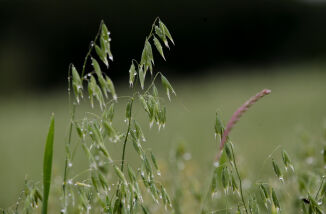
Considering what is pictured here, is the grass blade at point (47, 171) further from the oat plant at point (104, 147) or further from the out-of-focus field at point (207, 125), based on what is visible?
the out-of-focus field at point (207, 125)

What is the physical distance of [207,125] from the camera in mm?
7219

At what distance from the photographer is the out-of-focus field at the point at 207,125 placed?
4273 millimetres

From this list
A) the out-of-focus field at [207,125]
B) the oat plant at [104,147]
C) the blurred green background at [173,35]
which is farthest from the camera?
the blurred green background at [173,35]

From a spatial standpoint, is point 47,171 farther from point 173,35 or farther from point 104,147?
point 173,35

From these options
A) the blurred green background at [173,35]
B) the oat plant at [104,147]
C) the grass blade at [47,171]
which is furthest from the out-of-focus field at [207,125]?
the blurred green background at [173,35]

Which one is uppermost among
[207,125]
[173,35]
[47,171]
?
[47,171]

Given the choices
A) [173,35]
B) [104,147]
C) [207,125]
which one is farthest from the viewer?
[173,35]

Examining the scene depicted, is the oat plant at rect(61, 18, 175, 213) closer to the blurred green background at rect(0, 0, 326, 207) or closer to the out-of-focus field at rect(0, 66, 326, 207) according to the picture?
the out-of-focus field at rect(0, 66, 326, 207)

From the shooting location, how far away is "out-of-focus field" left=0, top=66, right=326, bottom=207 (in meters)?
4.27

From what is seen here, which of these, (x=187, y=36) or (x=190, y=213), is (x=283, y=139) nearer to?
(x=190, y=213)

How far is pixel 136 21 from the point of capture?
2100 cm

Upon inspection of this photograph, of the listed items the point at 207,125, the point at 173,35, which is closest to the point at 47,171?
the point at 207,125

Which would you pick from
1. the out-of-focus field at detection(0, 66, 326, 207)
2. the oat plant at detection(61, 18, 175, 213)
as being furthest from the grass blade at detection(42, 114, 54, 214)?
the out-of-focus field at detection(0, 66, 326, 207)

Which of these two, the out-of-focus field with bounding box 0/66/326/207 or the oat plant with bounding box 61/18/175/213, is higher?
the oat plant with bounding box 61/18/175/213
